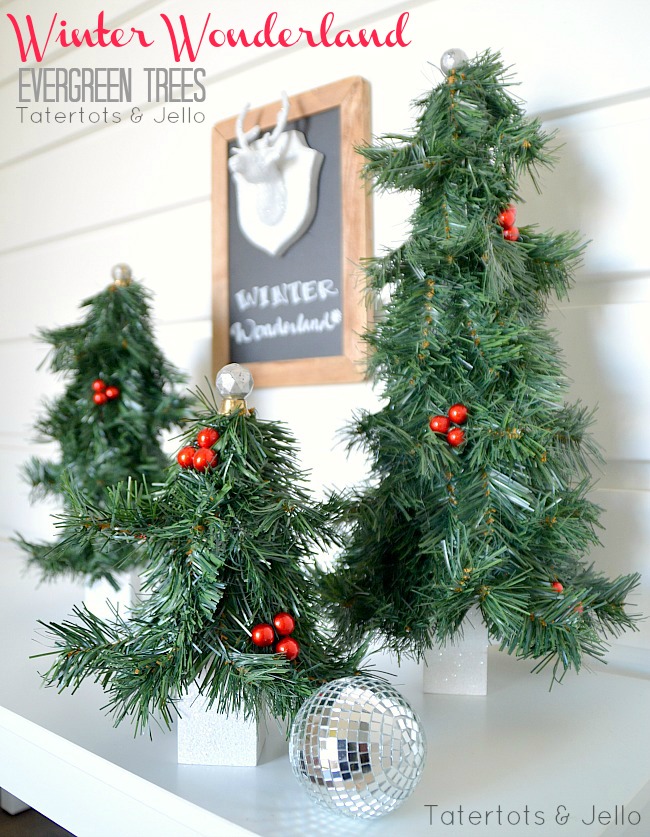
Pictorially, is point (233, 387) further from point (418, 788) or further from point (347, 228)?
point (347, 228)

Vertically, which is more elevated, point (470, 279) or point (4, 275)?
point (4, 275)

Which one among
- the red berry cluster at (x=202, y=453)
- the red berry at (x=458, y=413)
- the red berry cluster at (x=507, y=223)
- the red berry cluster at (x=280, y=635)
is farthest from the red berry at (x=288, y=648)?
the red berry cluster at (x=507, y=223)

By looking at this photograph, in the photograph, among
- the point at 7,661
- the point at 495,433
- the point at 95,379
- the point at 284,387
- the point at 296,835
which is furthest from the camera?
the point at 284,387

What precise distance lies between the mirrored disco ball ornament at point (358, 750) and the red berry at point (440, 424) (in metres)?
0.23

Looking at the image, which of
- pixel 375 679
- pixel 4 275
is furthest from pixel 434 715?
pixel 4 275

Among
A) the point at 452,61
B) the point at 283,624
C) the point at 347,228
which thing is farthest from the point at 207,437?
the point at 347,228

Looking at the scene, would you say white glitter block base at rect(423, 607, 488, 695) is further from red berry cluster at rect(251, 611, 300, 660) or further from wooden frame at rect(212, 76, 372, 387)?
wooden frame at rect(212, 76, 372, 387)

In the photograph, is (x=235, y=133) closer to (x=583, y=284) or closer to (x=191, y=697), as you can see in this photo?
(x=583, y=284)

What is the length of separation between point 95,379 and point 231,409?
44cm

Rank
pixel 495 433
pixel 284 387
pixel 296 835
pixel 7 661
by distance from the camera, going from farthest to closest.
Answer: pixel 284 387 → pixel 7 661 → pixel 495 433 → pixel 296 835

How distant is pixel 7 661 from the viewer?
69cm

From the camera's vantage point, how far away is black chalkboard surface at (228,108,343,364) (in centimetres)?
93

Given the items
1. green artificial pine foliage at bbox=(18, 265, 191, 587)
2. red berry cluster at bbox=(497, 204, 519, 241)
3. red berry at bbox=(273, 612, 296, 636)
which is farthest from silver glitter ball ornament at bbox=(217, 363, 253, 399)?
green artificial pine foliage at bbox=(18, 265, 191, 587)

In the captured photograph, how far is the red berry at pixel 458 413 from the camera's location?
574 millimetres
